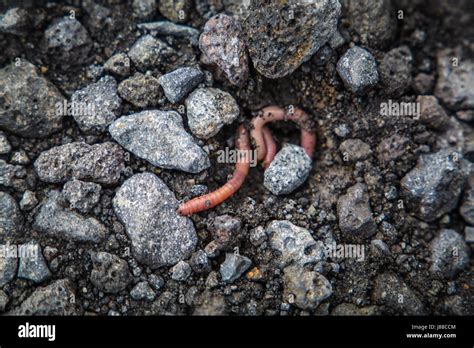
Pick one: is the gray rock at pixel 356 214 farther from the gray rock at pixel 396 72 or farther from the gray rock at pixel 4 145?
the gray rock at pixel 4 145

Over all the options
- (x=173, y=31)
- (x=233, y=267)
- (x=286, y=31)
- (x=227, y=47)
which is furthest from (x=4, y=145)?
(x=286, y=31)

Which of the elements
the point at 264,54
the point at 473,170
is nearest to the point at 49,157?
the point at 264,54

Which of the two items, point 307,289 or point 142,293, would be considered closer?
point 307,289

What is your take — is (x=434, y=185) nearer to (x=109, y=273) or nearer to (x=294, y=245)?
(x=294, y=245)

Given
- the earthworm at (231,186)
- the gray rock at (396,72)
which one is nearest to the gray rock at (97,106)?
the earthworm at (231,186)

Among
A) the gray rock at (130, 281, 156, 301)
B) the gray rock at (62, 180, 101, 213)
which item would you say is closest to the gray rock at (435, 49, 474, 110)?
the gray rock at (130, 281, 156, 301)

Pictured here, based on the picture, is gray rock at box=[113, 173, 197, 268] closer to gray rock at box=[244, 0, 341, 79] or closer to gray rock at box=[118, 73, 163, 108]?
gray rock at box=[118, 73, 163, 108]

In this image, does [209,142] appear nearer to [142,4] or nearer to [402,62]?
[142,4]
